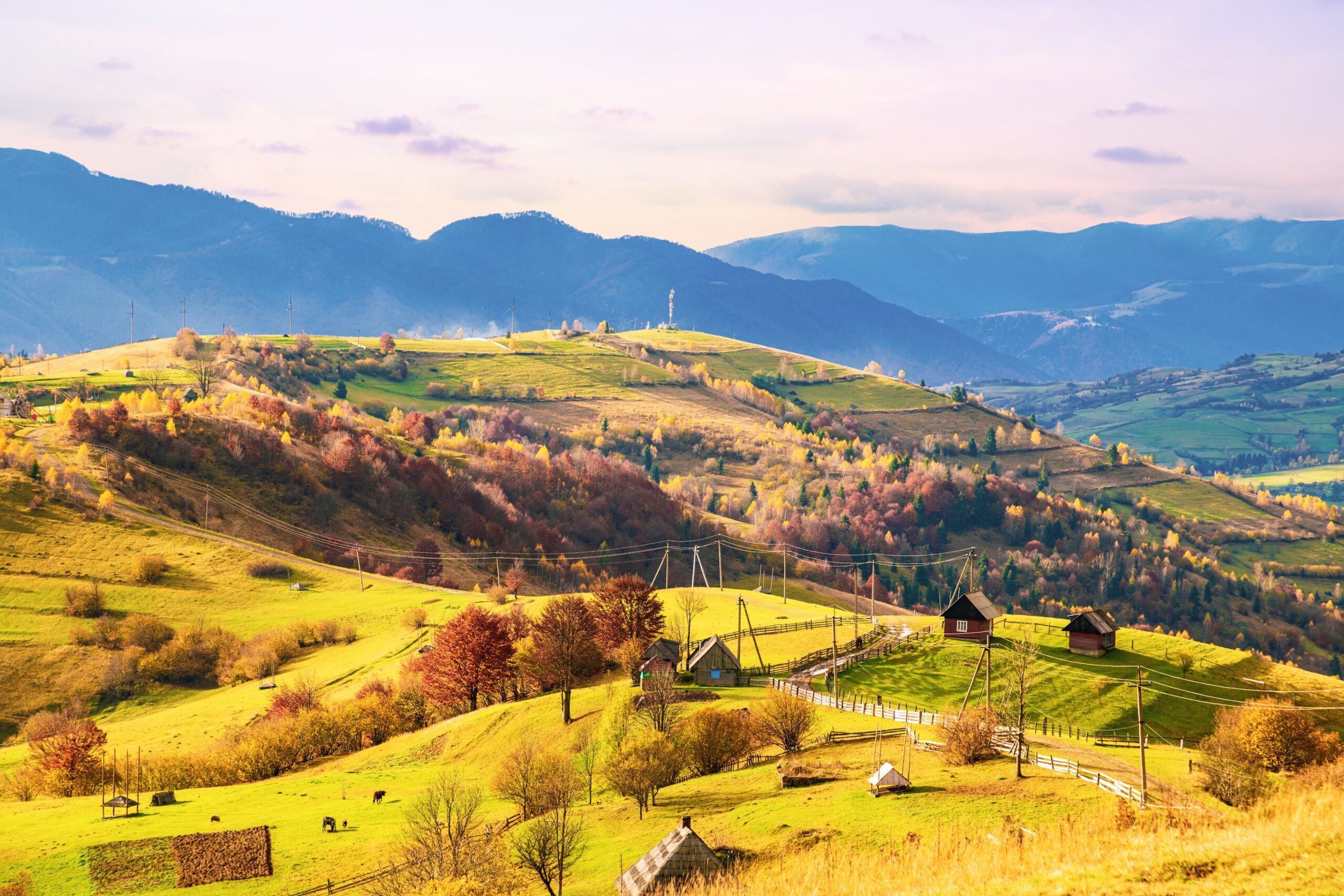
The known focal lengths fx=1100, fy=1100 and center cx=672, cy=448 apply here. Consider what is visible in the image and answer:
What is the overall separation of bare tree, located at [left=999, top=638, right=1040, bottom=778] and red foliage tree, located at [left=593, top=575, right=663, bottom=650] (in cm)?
2728

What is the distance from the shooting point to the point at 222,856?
174ft

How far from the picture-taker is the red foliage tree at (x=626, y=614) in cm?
8794

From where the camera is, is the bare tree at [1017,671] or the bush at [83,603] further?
the bush at [83,603]

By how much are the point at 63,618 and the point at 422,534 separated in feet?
234

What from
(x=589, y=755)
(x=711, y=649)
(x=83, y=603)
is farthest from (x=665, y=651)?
(x=83, y=603)

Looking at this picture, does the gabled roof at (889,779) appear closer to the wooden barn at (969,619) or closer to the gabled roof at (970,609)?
the wooden barn at (969,619)

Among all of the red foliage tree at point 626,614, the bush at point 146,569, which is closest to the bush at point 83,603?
the bush at point 146,569

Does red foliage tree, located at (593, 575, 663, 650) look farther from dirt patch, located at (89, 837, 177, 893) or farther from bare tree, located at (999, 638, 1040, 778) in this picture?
dirt patch, located at (89, 837, 177, 893)

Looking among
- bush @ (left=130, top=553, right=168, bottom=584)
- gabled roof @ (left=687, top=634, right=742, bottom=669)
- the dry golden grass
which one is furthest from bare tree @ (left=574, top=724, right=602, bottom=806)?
bush @ (left=130, top=553, right=168, bottom=584)

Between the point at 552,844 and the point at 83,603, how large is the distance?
282ft

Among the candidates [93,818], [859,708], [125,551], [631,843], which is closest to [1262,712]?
[859,708]

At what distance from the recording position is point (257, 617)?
114 m

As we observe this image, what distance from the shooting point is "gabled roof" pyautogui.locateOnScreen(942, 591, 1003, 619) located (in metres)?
81.3

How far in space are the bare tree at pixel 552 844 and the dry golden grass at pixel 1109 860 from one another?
665cm
